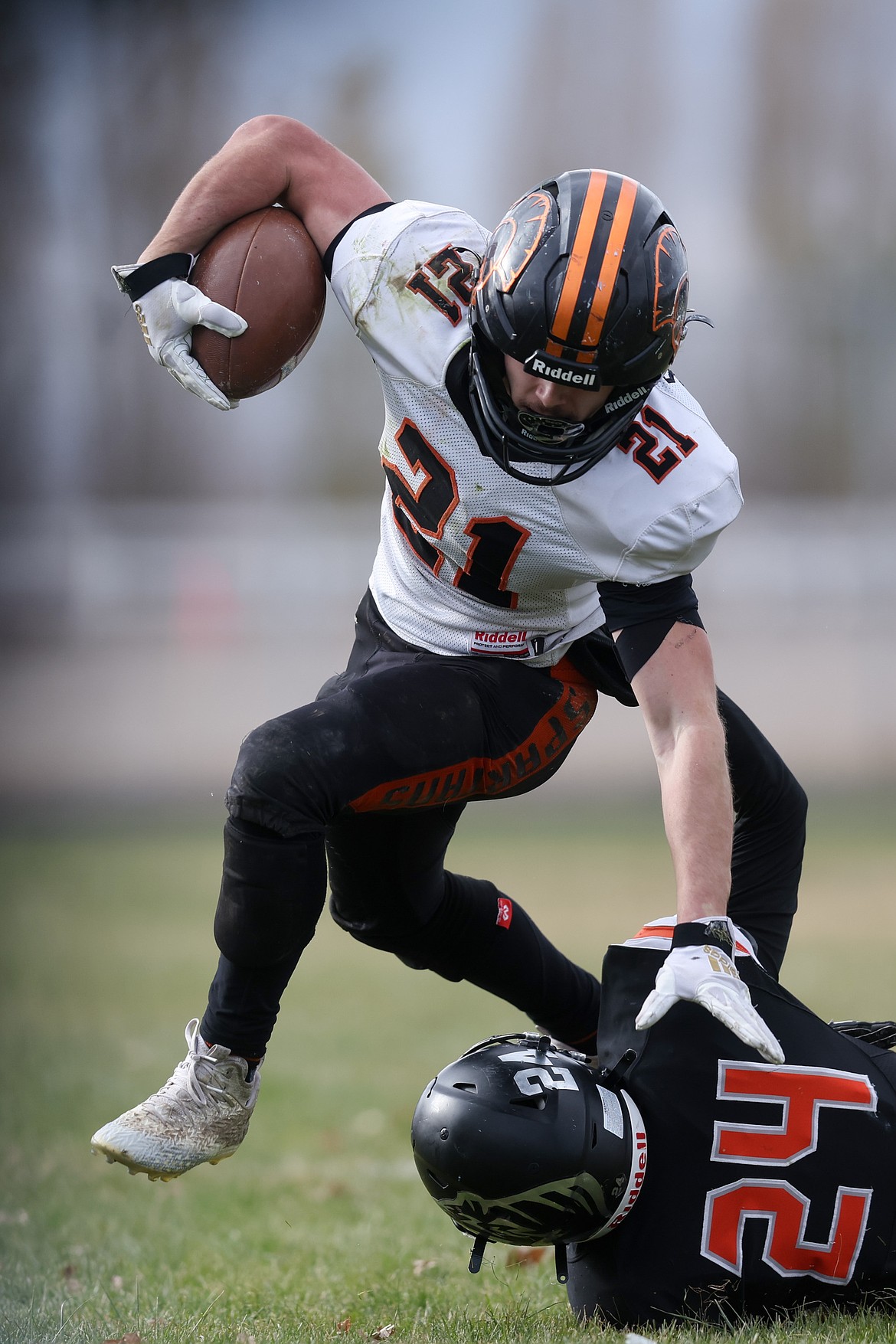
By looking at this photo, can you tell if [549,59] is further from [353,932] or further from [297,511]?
[353,932]

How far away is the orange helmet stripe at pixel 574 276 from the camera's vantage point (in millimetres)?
2572

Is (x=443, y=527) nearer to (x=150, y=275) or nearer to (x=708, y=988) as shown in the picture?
(x=150, y=275)

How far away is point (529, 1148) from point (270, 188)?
1947mm

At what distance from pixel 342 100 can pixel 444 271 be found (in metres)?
22.5

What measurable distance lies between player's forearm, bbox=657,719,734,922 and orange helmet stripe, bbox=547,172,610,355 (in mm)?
750

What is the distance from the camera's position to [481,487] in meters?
2.84

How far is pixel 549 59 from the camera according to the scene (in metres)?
23.4

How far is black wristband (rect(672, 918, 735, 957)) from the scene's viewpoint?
2455 mm

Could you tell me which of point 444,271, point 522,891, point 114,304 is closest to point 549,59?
point 114,304

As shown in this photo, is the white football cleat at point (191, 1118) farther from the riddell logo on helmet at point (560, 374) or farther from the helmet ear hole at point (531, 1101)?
the riddell logo on helmet at point (560, 374)

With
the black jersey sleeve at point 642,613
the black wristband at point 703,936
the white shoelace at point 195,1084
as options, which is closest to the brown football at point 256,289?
the black jersey sleeve at point 642,613

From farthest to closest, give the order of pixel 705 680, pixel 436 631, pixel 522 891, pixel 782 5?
pixel 782 5, pixel 522 891, pixel 436 631, pixel 705 680

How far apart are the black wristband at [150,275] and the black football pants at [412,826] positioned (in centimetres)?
81

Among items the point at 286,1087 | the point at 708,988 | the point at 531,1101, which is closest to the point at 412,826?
the point at 531,1101
